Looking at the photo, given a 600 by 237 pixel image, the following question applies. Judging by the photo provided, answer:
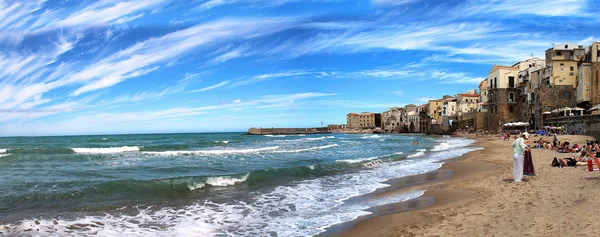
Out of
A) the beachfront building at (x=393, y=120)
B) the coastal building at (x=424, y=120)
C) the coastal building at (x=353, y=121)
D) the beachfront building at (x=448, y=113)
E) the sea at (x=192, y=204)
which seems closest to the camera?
the sea at (x=192, y=204)

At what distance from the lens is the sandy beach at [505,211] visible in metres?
5.81

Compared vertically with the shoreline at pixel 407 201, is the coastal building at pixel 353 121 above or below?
above

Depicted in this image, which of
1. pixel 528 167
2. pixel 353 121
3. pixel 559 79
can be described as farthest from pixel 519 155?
pixel 353 121

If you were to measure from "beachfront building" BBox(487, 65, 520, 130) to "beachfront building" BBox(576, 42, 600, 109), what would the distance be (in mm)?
12269

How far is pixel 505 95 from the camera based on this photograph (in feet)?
174

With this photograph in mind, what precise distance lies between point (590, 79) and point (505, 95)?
14421 mm

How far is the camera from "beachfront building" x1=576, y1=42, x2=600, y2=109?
37938 millimetres

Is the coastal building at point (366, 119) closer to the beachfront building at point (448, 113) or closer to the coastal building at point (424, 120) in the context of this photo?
the coastal building at point (424, 120)

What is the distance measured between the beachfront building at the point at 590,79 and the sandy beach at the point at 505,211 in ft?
113

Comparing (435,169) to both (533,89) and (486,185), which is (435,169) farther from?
(533,89)

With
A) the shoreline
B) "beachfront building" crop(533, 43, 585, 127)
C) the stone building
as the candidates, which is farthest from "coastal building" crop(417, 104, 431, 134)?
the shoreline

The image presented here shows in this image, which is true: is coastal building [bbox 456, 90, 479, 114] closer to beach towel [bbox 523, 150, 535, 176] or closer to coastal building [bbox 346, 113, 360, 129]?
beach towel [bbox 523, 150, 535, 176]

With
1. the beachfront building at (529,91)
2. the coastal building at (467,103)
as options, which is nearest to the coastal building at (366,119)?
the coastal building at (467,103)

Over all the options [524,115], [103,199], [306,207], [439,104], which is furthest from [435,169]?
[439,104]
